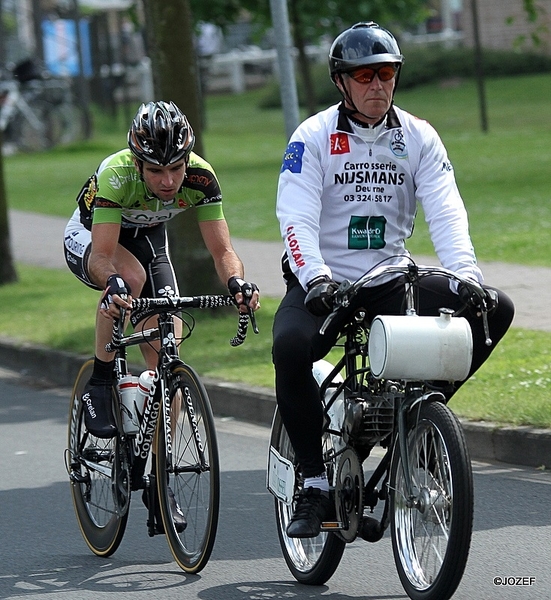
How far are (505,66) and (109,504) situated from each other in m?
44.2

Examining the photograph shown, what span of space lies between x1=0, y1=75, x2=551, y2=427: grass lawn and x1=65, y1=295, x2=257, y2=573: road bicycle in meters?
2.37

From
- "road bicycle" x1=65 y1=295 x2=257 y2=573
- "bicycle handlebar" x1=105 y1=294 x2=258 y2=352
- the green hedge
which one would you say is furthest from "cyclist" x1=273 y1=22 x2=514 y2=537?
the green hedge

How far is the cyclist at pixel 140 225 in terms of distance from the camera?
5.43m

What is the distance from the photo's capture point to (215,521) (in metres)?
5.28

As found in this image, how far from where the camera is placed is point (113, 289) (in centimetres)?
527

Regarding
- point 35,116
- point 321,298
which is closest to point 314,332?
point 321,298

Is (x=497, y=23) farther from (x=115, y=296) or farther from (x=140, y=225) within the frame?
(x=115, y=296)

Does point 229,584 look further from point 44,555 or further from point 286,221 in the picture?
point 286,221

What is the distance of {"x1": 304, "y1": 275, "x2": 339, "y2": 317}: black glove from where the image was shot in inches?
182

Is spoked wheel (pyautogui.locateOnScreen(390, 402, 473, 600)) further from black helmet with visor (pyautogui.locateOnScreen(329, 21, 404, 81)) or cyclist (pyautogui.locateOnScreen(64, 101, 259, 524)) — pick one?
black helmet with visor (pyautogui.locateOnScreen(329, 21, 404, 81))

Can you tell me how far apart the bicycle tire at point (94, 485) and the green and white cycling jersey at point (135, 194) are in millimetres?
751

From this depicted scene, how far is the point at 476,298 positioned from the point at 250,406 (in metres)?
4.46

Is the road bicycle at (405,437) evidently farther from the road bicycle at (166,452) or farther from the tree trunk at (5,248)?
the tree trunk at (5,248)

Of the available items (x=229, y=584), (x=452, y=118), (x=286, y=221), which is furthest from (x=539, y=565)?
(x=452, y=118)
